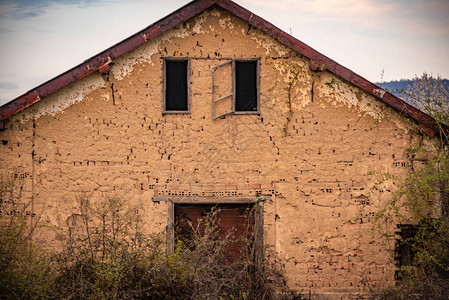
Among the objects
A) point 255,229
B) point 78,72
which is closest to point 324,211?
point 255,229

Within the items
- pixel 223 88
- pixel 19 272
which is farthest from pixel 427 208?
pixel 19 272

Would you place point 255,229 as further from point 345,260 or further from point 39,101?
point 39,101

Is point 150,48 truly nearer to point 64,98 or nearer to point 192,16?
point 192,16

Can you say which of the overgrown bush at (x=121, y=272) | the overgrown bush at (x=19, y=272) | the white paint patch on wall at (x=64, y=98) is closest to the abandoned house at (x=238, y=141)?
the white paint patch on wall at (x=64, y=98)

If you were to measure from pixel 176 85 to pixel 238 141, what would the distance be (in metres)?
1.61

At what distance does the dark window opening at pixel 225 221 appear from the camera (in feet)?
25.3

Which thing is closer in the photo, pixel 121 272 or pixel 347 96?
pixel 121 272

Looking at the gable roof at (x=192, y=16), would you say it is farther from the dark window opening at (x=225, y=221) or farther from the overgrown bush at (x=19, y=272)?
the dark window opening at (x=225, y=221)

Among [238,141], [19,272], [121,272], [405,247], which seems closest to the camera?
→ [19,272]

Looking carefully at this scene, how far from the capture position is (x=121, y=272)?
5855 mm

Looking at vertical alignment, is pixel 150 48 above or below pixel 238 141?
above

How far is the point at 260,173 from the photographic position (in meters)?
7.64

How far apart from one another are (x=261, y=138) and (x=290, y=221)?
64.9 inches

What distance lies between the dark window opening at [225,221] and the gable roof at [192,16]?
2.98 metres
